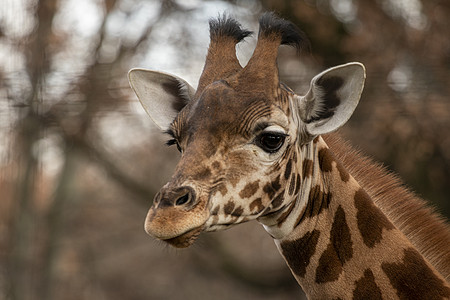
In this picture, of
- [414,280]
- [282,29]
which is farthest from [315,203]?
[282,29]

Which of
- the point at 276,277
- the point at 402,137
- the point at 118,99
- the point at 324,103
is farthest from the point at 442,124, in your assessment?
the point at 324,103

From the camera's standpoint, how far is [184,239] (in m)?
3.27

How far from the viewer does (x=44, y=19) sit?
13.8 m

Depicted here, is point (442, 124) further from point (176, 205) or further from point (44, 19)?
point (176, 205)

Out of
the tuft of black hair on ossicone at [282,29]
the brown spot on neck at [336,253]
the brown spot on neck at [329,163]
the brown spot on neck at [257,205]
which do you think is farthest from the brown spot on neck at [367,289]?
the tuft of black hair on ossicone at [282,29]

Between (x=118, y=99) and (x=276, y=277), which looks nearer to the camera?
(x=118, y=99)

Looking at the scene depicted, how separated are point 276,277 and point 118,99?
5.65 m

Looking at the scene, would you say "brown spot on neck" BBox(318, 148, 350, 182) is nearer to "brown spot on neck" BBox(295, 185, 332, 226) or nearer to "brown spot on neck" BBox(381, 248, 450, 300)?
"brown spot on neck" BBox(295, 185, 332, 226)

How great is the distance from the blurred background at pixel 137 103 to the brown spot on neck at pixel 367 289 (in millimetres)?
7316

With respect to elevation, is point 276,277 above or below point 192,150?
below

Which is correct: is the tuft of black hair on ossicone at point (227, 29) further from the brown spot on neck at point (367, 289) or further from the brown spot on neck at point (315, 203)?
the brown spot on neck at point (367, 289)

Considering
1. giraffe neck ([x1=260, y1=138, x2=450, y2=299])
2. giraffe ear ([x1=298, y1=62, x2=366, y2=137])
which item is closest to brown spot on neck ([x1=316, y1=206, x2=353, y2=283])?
giraffe neck ([x1=260, y1=138, x2=450, y2=299])

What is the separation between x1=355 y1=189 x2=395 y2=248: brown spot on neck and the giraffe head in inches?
17.1

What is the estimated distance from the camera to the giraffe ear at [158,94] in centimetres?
448
